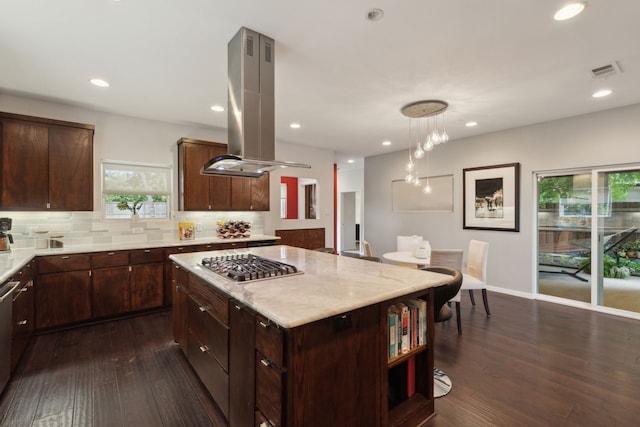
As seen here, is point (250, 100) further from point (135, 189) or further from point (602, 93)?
point (602, 93)

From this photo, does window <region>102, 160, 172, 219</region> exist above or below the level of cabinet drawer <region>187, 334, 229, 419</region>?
above

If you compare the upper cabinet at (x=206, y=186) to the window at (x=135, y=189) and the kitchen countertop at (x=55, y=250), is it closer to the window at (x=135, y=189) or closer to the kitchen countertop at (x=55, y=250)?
the window at (x=135, y=189)

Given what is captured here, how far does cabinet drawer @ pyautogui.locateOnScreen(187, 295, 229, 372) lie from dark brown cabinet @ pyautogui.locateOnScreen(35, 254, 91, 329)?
1899 millimetres

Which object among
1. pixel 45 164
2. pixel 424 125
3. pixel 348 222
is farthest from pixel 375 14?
pixel 348 222

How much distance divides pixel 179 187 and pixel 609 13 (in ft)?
16.2

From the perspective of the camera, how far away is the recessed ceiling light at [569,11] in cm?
192

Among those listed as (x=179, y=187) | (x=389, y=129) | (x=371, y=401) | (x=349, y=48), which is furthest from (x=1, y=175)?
(x=389, y=129)

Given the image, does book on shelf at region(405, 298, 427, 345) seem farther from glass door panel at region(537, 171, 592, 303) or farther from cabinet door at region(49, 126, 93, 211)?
cabinet door at region(49, 126, 93, 211)

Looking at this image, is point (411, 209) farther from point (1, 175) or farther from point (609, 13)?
point (1, 175)

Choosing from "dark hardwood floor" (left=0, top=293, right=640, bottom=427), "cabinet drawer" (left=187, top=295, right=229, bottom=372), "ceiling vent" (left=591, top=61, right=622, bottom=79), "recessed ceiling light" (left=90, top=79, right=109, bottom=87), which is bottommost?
"dark hardwood floor" (left=0, top=293, right=640, bottom=427)

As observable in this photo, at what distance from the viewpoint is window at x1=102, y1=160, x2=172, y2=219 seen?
417 centimetres

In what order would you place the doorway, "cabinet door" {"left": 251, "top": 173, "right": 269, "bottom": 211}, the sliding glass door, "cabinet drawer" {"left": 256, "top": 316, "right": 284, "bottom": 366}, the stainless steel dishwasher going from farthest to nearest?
the doorway
"cabinet door" {"left": 251, "top": 173, "right": 269, "bottom": 211}
the sliding glass door
the stainless steel dishwasher
"cabinet drawer" {"left": 256, "top": 316, "right": 284, "bottom": 366}

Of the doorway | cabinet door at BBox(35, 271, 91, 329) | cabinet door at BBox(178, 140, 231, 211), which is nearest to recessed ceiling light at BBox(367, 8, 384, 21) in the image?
cabinet door at BBox(178, 140, 231, 211)

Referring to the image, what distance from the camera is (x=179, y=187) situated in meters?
4.49
